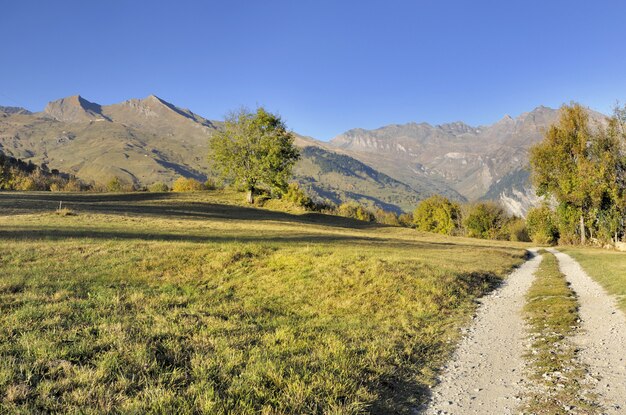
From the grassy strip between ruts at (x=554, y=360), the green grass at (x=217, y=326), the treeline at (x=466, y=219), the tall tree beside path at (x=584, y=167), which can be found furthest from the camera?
the treeline at (x=466, y=219)

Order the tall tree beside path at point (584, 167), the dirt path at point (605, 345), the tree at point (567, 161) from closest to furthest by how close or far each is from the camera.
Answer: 1. the dirt path at point (605, 345)
2. the tall tree beside path at point (584, 167)
3. the tree at point (567, 161)

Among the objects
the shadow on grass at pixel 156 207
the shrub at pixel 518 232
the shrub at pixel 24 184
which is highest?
the shrub at pixel 24 184

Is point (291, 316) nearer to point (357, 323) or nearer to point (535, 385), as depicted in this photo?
point (357, 323)

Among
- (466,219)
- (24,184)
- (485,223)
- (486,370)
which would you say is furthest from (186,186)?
(486,370)

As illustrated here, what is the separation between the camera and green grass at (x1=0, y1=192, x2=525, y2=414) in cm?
670

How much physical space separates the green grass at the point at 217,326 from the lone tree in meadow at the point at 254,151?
45023 millimetres

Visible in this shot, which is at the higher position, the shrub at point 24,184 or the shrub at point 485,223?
the shrub at point 24,184

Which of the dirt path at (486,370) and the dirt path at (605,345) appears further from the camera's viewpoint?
the dirt path at (605,345)

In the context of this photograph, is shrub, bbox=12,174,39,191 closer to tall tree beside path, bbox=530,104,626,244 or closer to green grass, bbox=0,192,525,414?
green grass, bbox=0,192,525,414

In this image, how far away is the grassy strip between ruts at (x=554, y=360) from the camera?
22.8 feet

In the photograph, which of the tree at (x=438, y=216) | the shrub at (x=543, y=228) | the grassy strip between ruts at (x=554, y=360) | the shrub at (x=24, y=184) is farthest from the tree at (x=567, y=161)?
the shrub at (x=24, y=184)

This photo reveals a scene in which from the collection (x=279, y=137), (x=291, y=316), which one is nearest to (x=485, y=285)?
(x=291, y=316)

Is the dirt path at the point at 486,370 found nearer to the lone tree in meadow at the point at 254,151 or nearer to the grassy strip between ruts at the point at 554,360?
the grassy strip between ruts at the point at 554,360

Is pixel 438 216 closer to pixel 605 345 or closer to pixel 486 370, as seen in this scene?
pixel 605 345
